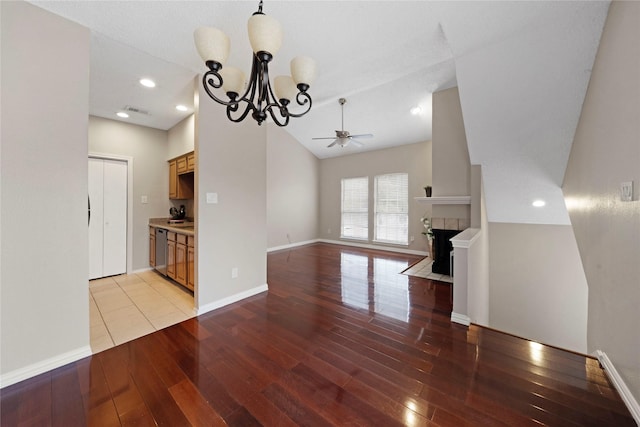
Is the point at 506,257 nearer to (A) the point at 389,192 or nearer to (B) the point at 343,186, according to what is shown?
(A) the point at 389,192

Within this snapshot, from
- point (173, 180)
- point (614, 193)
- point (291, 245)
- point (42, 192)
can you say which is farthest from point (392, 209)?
point (42, 192)

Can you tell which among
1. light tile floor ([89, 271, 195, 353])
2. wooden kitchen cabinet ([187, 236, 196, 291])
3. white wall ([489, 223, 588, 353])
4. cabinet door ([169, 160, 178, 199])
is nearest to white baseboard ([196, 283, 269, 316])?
light tile floor ([89, 271, 195, 353])

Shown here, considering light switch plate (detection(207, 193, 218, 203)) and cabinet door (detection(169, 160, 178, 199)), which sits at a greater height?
cabinet door (detection(169, 160, 178, 199))

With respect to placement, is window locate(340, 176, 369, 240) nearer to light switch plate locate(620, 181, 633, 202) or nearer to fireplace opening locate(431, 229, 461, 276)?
fireplace opening locate(431, 229, 461, 276)

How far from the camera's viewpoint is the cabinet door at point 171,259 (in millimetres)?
3371

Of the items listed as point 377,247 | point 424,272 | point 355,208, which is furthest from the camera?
point 355,208

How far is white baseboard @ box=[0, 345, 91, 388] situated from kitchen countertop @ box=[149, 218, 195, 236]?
4.57ft

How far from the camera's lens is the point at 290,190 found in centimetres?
668

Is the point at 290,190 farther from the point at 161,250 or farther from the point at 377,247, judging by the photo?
the point at 161,250

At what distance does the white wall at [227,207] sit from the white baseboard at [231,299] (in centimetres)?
1

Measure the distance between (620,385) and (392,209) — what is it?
4951 millimetres

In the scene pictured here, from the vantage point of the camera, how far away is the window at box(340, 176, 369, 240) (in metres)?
6.78

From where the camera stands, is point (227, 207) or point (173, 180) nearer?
point (227, 207)

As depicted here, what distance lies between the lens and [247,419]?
1335 mm
